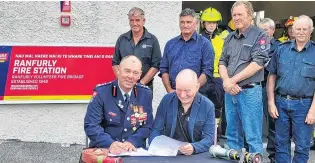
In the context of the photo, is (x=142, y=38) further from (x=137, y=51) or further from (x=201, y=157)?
(x=201, y=157)

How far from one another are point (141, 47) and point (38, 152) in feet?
6.25

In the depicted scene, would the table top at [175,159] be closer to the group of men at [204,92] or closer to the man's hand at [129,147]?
the group of men at [204,92]

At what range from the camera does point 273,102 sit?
482 cm

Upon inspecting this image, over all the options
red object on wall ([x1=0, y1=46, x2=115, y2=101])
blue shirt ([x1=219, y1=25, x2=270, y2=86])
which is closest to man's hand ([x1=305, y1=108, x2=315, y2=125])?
blue shirt ([x1=219, y1=25, x2=270, y2=86])

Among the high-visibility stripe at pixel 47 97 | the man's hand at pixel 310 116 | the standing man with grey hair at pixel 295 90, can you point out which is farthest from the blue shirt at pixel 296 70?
the high-visibility stripe at pixel 47 97

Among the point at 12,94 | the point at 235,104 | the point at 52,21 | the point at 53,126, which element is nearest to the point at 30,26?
the point at 52,21

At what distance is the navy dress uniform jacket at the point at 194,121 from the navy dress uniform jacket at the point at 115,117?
13 cm

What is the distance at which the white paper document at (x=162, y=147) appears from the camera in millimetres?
3225

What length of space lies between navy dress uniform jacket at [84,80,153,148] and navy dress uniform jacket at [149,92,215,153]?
13cm

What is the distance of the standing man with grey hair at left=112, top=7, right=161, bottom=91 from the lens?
5391 millimetres

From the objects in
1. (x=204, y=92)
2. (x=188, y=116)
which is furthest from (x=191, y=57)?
(x=188, y=116)

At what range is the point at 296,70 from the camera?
4602 millimetres

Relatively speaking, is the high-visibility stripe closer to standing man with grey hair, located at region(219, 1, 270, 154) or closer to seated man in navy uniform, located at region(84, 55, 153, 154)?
standing man with grey hair, located at region(219, 1, 270, 154)

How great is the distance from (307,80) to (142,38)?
1850mm
